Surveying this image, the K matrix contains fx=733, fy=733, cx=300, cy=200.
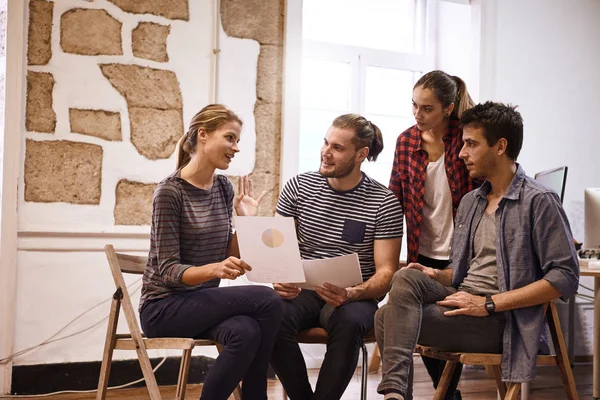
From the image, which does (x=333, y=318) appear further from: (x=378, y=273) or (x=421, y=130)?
(x=421, y=130)

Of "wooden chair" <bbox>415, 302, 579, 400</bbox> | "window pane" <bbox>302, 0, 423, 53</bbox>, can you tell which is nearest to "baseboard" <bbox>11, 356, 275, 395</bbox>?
"wooden chair" <bbox>415, 302, 579, 400</bbox>

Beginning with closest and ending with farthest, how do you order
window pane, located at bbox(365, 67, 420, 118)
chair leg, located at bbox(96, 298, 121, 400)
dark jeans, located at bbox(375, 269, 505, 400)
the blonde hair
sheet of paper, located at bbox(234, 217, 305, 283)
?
dark jeans, located at bbox(375, 269, 505, 400) → sheet of paper, located at bbox(234, 217, 305, 283) → chair leg, located at bbox(96, 298, 121, 400) → the blonde hair → window pane, located at bbox(365, 67, 420, 118)

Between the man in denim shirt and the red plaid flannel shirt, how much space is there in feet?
0.78

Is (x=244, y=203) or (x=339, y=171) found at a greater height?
(x=339, y=171)

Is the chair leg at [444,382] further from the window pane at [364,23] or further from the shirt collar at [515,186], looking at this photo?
the window pane at [364,23]

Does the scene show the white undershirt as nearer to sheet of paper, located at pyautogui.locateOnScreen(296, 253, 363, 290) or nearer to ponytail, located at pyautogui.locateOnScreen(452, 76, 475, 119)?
ponytail, located at pyautogui.locateOnScreen(452, 76, 475, 119)

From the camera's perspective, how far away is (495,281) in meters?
2.47

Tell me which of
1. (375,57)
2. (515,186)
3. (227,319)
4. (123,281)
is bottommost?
(227,319)

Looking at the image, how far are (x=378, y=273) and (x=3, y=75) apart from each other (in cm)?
211

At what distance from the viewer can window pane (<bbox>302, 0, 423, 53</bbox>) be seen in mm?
4781

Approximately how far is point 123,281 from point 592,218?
2236 mm

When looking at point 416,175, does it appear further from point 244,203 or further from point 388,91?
point 388,91

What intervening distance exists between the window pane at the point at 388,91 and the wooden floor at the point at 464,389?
5.56 ft

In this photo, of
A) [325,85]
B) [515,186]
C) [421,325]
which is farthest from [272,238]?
[325,85]
